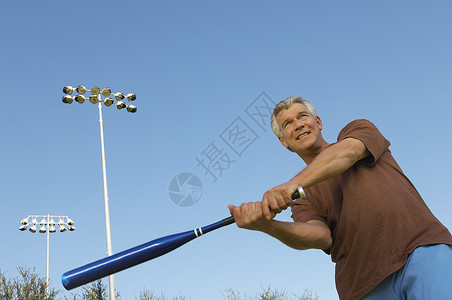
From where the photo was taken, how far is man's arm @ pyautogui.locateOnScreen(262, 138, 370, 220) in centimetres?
293

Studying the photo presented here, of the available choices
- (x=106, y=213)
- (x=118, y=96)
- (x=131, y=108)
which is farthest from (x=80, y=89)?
(x=106, y=213)

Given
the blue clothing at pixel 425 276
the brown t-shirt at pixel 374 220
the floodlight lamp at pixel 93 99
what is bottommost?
the blue clothing at pixel 425 276

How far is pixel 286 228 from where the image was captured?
10.7 feet

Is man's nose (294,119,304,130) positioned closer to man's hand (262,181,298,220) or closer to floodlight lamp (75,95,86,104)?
man's hand (262,181,298,220)

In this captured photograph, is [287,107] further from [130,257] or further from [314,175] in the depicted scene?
[130,257]

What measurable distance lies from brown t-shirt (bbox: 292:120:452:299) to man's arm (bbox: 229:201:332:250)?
0.41ft

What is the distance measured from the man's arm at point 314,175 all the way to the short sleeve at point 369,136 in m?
0.14

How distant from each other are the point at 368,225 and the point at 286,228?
1.81 feet

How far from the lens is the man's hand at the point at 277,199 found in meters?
2.90

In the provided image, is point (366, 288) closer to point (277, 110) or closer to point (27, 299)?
point (277, 110)

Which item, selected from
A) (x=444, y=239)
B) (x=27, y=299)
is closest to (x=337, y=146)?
(x=444, y=239)

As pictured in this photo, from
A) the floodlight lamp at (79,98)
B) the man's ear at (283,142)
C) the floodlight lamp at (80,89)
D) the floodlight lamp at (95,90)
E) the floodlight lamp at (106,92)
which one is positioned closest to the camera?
the man's ear at (283,142)

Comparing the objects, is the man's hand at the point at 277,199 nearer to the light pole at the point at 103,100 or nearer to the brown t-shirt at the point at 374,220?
the brown t-shirt at the point at 374,220

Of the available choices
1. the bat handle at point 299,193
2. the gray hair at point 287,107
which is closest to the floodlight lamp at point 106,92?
the gray hair at point 287,107
